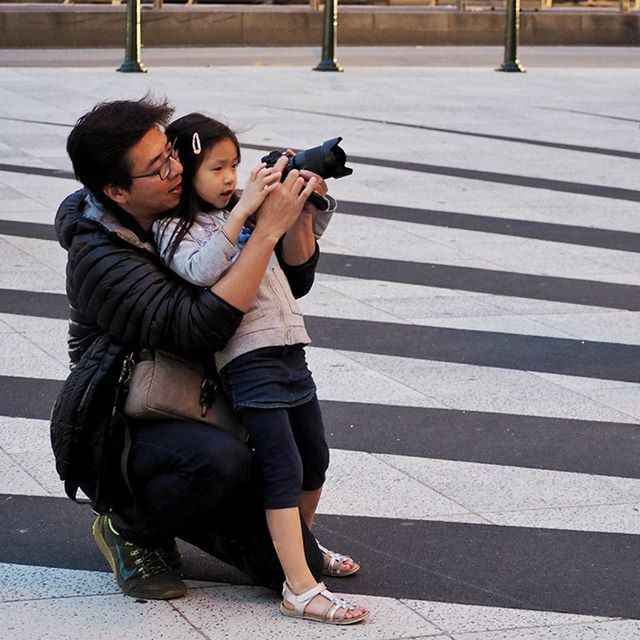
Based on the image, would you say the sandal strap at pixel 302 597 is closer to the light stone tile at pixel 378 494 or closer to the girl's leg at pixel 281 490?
the girl's leg at pixel 281 490

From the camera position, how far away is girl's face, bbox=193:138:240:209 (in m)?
3.66

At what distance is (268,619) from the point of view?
145 inches

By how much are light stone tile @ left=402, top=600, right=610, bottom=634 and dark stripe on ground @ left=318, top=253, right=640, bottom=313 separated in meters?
3.42

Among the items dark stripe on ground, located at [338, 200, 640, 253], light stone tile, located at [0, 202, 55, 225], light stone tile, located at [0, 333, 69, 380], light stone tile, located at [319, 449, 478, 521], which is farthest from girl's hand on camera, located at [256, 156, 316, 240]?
light stone tile, located at [0, 202, 55, 225]

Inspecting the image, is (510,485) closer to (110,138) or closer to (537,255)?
(110,138)

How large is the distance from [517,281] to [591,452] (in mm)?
2531

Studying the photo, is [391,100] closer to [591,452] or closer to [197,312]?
[591,452]

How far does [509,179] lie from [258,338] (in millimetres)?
6886

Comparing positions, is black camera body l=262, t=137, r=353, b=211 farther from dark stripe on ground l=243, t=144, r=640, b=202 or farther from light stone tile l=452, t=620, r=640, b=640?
dark stripe on ground l=243, t=144, r=640, b=202

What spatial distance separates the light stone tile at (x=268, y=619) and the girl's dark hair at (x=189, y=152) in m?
0.87

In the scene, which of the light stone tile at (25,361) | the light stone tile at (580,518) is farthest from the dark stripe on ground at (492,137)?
the light stone tile at (580,518)

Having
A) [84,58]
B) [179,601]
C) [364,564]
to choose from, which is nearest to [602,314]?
[364,564]

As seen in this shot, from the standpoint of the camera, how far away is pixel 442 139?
12.1 m

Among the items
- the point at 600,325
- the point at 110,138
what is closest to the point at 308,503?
the point at 110,138
